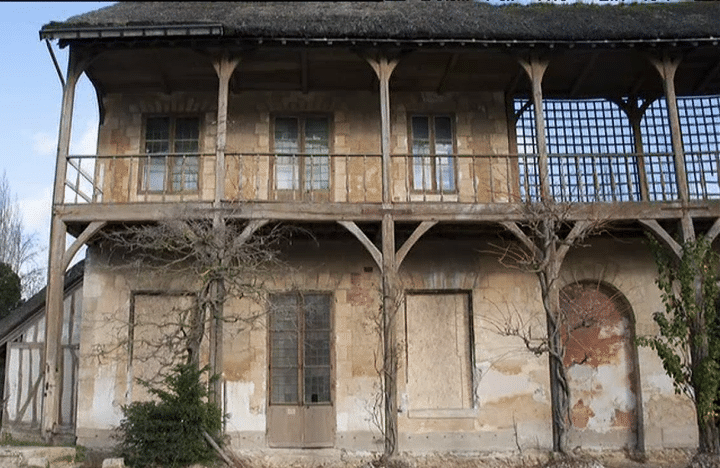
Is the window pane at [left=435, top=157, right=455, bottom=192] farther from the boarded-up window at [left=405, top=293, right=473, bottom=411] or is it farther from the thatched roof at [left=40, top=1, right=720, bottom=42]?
the thatched roof at [left=40, top=1, right=720, bottom=42]

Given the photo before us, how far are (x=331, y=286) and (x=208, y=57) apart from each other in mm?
4460

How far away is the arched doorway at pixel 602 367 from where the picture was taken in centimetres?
1234

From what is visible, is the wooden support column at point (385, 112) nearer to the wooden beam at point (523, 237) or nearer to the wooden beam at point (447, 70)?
the wooden beam at point (447, 70)

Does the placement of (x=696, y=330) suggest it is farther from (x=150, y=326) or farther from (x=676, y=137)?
(x=150, y=326)

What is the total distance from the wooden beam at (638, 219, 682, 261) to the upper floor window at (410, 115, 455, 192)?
352 cm

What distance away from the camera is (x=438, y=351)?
490 inches

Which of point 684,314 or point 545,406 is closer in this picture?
point 684,314

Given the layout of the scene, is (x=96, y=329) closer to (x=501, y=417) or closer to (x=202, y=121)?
(x=202, y=121)

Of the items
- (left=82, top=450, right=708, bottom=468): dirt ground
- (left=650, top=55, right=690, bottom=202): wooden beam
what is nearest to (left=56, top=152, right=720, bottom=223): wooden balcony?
(left=650, top=55, right=690, bottom=202): wooden beam

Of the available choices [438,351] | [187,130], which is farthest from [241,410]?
[187,130]

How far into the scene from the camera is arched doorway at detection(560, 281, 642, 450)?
12.3 metres

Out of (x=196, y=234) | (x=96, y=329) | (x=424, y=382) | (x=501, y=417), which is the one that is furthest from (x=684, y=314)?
(x=96, y=329)

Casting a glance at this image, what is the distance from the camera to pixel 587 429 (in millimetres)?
12344

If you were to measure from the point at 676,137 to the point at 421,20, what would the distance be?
4.67 meters
